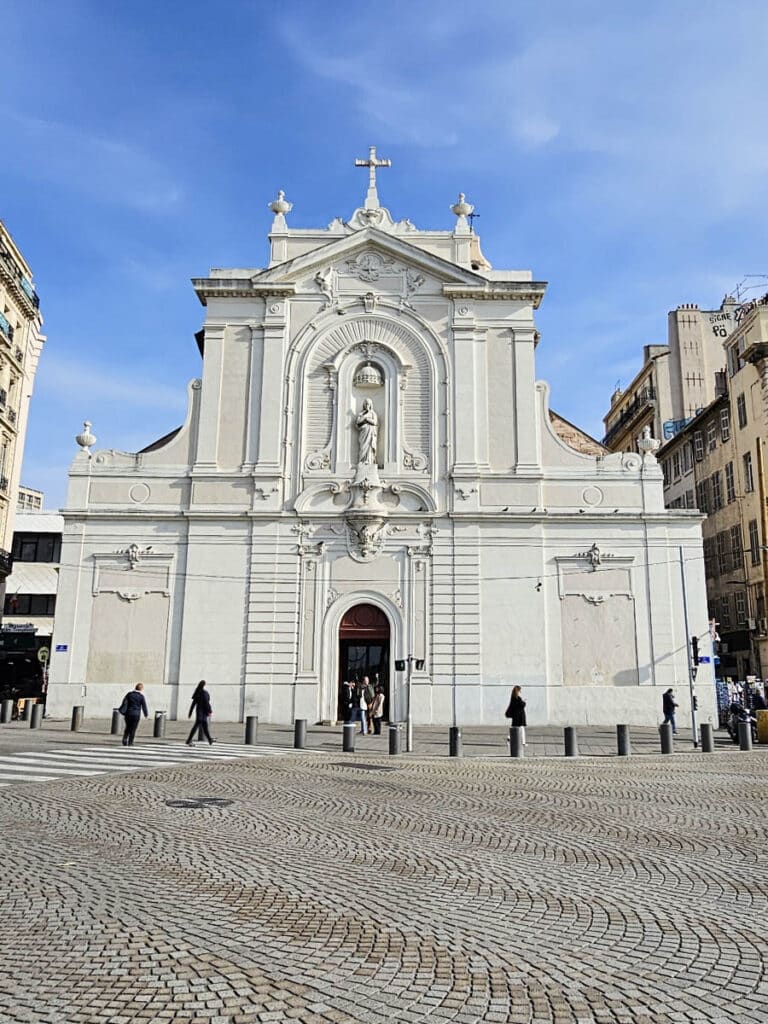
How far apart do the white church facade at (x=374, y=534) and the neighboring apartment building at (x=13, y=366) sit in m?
10.9

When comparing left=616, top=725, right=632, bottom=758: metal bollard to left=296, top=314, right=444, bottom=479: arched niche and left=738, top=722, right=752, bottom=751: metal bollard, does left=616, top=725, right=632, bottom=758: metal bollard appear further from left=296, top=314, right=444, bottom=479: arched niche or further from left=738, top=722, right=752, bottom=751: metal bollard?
left=296, top=314, right=444, bottom=479: arched niche

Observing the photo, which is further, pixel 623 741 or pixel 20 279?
Answer: pixel 20 279

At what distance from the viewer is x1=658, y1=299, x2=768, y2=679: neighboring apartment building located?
120ft

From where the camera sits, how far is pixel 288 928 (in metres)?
5.92

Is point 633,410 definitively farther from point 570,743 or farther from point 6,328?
point 570,743

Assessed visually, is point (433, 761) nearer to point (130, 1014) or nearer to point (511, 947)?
point (511, 947)

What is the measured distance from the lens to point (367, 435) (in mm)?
29812

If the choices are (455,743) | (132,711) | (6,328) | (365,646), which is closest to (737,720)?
(455,743)

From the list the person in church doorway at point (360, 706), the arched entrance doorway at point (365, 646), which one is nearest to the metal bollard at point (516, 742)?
the person in church doorway at point (360, 706)

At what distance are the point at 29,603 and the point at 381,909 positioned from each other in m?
48.6

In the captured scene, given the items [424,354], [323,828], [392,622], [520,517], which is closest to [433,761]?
[323,828]

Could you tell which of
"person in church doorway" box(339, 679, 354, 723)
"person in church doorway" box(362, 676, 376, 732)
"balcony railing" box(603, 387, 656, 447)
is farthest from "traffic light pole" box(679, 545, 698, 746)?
"balcony railing" box(603, 387, 656, 447)

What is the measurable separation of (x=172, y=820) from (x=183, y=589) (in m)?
19.2

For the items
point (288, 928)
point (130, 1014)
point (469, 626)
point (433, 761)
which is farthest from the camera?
point (469, 626)
